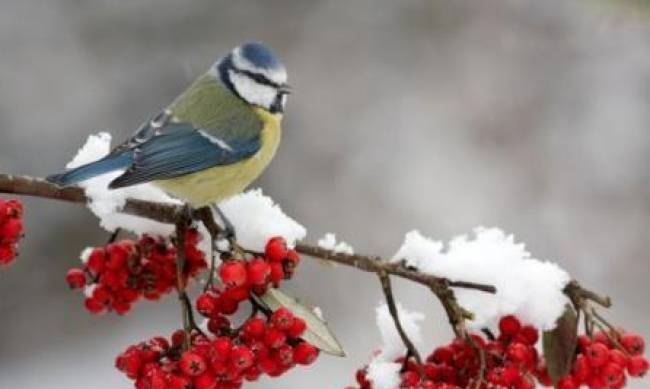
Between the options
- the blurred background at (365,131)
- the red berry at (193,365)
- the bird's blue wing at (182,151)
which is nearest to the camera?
→ the red berry at (193,365)

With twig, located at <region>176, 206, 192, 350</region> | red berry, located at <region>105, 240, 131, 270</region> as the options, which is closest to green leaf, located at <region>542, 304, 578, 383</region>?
twig, located at <region>176, 206, 192, 350</region>

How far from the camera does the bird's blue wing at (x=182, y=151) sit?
1.91 m

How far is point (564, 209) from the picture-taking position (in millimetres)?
4559

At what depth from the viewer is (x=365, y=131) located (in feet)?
16.3

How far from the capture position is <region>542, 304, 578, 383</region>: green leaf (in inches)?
55.9

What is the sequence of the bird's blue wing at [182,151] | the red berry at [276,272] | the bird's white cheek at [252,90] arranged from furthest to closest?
the bird's white cheek at [252,90] → the bird's blue wing at [182,151] → the red berry at [276,272]

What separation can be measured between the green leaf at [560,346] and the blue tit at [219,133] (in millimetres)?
723

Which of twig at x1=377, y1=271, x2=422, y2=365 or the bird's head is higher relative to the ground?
the bird's head

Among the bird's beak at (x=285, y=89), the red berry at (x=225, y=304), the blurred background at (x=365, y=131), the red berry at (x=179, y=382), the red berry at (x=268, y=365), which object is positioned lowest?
the red berry at (x=179, y=382)

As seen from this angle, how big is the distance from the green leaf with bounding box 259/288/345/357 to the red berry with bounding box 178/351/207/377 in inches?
5.4

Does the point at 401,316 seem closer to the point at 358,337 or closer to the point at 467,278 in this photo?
the point at 467,278

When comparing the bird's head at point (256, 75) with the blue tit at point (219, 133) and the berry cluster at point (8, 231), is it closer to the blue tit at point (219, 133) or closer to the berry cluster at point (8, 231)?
the blue tit at point (219, 133)

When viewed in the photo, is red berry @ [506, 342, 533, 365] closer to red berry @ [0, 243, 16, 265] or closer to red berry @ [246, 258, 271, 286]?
red berry @ [246, 258, 271, 286]

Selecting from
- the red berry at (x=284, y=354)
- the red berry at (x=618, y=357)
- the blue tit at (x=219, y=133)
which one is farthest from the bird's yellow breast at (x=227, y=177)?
the red berry at (x=618, y=357)
